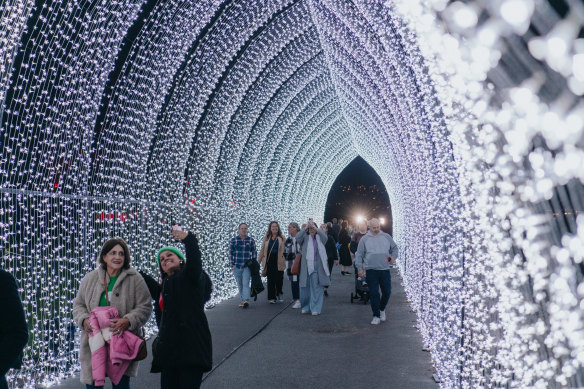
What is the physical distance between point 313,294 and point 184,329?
26.8 feet

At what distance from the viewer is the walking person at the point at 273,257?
49.3 feet

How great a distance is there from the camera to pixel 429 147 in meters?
7.93

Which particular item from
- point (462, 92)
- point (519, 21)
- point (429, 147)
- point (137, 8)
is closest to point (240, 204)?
point (137, 8)

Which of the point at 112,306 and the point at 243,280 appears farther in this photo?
the point at 243,280

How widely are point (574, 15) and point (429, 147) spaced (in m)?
6.48

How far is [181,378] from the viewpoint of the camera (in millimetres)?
4988

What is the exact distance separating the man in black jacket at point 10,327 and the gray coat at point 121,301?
74.0 inches

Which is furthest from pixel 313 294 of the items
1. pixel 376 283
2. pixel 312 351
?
pixel 312 351

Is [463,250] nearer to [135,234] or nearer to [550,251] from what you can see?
[550,251]

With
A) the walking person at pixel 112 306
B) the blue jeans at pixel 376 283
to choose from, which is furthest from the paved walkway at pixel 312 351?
the walking person at pixel 112 306

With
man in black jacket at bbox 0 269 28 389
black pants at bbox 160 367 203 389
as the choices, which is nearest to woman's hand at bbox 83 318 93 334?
black pants at bbox 160 367 203 389

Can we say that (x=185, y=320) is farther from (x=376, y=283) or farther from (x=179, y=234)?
(x=376, y=283)

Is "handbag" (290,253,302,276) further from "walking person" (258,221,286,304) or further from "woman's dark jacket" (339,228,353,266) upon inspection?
"woman's dark jacket" (339,228,353,266)

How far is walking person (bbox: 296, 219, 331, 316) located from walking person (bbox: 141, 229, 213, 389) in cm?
777
